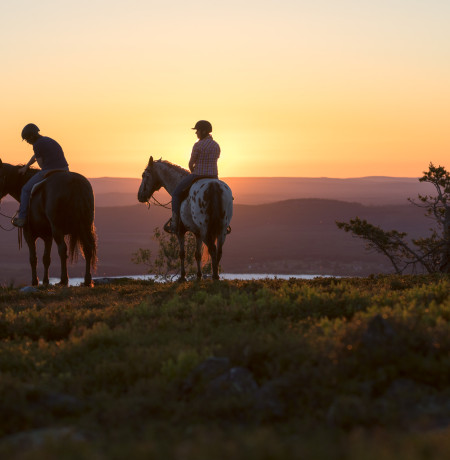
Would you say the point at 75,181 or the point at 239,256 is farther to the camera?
the point at 239,256

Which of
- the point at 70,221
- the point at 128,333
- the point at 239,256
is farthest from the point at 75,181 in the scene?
the point at 239,256

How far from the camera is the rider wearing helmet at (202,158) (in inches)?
738

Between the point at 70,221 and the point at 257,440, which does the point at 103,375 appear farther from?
the point at 70,221

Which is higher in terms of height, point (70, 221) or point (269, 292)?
point (70, 221)

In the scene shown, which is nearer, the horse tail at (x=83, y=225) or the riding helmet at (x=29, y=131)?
the horse tail at (x=83, y=225)

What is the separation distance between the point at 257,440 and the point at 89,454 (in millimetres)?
1253

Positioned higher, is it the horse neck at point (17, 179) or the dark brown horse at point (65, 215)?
the horse neck at point (17, 179)

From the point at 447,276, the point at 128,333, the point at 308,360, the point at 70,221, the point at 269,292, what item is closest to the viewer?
the point at 308,360

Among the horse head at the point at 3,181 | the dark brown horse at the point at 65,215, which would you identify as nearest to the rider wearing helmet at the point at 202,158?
the dark brown horse at the point at 65,215

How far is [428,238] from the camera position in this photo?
3055cm

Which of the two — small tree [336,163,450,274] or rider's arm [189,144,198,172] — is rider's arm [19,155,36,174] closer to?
rider's arm [189,144,198,172]

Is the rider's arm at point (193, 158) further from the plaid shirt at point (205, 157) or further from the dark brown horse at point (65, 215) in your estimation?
the dark brown horse at point (65, 215)

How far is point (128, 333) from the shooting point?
976 centimetres

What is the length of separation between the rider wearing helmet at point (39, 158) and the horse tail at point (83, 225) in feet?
4.01
